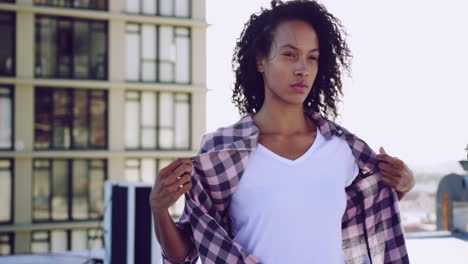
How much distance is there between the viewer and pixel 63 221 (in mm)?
20656

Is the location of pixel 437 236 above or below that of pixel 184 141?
below

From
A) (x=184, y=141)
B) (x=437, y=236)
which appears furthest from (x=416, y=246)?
(x=184, y=141)

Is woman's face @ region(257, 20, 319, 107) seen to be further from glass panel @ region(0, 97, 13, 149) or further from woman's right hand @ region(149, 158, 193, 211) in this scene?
glass panel @ region(0, 97, 13, 149)

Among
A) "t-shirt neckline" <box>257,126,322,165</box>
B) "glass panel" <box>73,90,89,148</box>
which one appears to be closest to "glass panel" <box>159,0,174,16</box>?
"glass panel" <box>73,90,89,148</box>

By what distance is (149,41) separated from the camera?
21.5 metres

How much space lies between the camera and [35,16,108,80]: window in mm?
20297

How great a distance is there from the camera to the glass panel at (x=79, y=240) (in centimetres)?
2053

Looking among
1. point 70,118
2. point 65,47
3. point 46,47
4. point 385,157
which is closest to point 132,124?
point 70,118

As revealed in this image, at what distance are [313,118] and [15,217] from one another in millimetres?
19674

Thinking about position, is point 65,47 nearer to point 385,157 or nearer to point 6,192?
point 6,192

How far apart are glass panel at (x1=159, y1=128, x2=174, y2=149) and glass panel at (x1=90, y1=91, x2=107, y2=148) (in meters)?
2.03

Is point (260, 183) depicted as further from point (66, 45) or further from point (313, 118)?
point (66, 45)

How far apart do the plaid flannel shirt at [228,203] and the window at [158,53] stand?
1957 cm

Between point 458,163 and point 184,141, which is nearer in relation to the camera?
point 458,163
